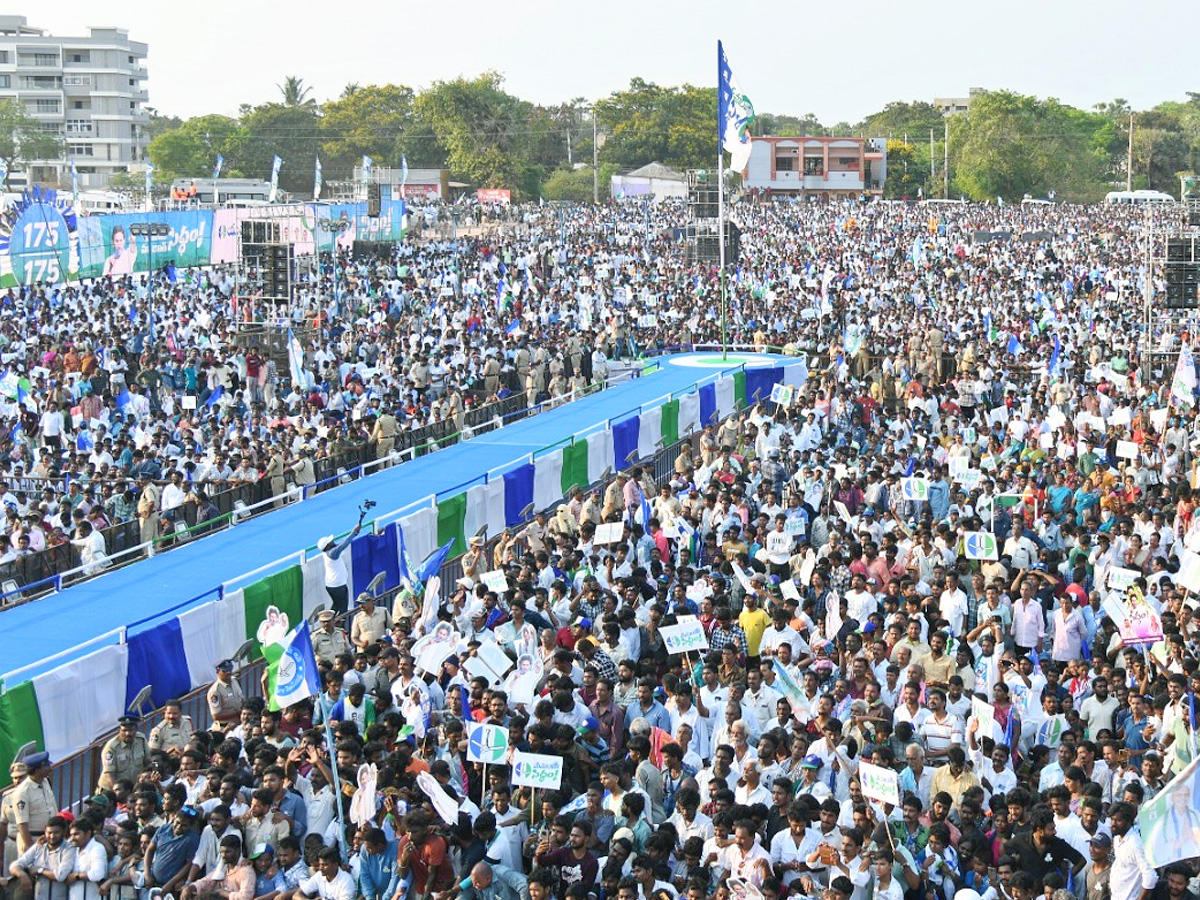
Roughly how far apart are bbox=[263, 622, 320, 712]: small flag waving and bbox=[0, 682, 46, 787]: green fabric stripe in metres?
2.23

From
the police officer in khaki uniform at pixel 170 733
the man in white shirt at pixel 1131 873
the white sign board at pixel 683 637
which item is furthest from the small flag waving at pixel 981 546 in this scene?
the police officer in khaki uniform at pixel 170 733

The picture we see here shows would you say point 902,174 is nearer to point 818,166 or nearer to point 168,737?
point 818,166

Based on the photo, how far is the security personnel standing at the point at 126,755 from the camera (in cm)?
1041

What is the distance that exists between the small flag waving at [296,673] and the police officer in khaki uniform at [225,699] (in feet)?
4.67

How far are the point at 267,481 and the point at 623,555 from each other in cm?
636

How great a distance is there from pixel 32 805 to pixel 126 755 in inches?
40.6

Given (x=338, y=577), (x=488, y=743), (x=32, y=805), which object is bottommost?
(x=32, y=805)

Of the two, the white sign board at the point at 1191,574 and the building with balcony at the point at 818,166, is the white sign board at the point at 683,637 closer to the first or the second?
the white sign board at the point at 1191,574

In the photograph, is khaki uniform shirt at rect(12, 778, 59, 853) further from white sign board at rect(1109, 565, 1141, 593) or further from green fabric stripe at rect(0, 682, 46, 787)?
white sign board at rect(1109, 565, 1141, 593)

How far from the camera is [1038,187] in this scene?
8894 centimetres

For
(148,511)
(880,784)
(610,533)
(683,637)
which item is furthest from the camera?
(148,511)

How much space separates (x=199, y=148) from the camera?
10262 cm

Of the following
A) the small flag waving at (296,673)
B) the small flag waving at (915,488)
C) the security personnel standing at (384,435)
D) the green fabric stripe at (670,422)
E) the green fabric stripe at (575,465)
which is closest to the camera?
the small flag waving at (296,673)

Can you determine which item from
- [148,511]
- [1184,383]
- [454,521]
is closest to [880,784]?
[454,521]
